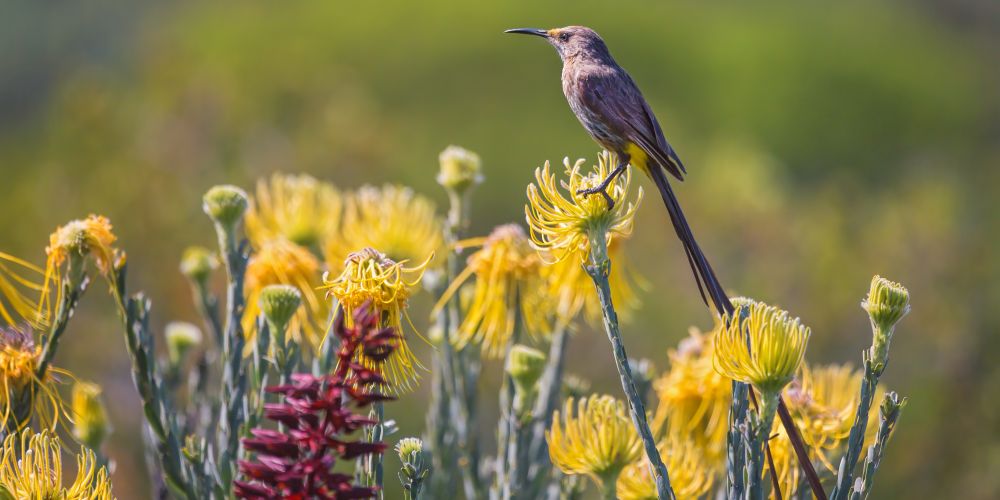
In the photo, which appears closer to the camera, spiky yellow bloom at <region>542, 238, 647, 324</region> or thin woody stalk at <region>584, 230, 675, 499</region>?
thin woody stalk at <region>584, 230, 675, 499</region>

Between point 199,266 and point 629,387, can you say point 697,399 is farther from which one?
point 199,266

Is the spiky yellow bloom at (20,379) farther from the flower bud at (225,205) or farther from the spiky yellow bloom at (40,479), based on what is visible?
the flower bud at (225,205)

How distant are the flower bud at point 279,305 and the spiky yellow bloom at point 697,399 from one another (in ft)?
2.98

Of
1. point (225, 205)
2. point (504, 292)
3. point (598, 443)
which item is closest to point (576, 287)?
point (504, 292)

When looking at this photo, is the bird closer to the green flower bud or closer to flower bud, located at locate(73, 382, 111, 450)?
the green flower bud

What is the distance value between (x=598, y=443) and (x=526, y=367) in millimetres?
328

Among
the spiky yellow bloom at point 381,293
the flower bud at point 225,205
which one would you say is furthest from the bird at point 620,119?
the flower bud at point 225,205

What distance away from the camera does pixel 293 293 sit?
2.23m

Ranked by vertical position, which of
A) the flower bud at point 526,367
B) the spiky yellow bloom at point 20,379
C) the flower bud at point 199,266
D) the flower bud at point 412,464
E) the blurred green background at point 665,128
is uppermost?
the blurred green background at point 665,128

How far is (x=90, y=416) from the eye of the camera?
2.43 m

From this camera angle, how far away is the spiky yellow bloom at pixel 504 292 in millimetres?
2805

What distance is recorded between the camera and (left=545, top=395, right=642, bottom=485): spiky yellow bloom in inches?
85.8

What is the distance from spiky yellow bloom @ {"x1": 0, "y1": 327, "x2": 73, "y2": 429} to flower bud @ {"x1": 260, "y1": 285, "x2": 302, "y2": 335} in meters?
0.41

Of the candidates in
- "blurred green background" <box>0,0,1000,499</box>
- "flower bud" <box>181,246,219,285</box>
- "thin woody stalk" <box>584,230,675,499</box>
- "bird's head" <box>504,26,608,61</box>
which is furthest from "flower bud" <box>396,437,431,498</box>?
"blurred green background" <box>0,0,1000,499</box>
